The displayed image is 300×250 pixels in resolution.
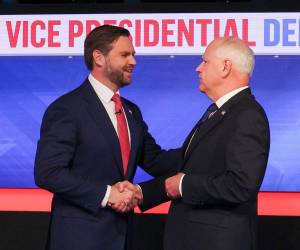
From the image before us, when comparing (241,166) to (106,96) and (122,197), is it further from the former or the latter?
(106,96)

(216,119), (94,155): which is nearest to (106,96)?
(94,155)

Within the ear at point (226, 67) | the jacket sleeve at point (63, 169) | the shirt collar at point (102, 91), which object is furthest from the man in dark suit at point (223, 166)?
the shirt collar at point (102, 91)

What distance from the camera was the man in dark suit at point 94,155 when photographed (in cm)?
272

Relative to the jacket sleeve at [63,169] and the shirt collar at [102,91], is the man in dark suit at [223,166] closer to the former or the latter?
the jacket sleeve at [63,169]

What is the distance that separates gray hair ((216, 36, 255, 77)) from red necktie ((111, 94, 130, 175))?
52cm

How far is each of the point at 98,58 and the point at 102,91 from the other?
0.47ft

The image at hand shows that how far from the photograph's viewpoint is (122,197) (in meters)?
2.76

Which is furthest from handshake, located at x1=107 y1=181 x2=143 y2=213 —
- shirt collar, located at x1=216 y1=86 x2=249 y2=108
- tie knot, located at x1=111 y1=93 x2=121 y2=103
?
shirt collar, located at x1=216 y1=86 x2=249 y2=108

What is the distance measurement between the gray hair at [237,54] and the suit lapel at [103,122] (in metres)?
0.54

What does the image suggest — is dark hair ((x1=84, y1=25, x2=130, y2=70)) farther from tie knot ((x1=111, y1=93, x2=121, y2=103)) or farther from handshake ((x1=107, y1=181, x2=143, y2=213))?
handshake ((x1=107, y1=181, x2=143, y2=213))

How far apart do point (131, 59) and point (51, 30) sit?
126 centimetres

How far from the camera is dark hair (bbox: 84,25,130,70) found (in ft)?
9.66

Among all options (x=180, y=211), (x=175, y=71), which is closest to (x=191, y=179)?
(x=180, y=211)

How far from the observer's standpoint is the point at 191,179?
102 inches
